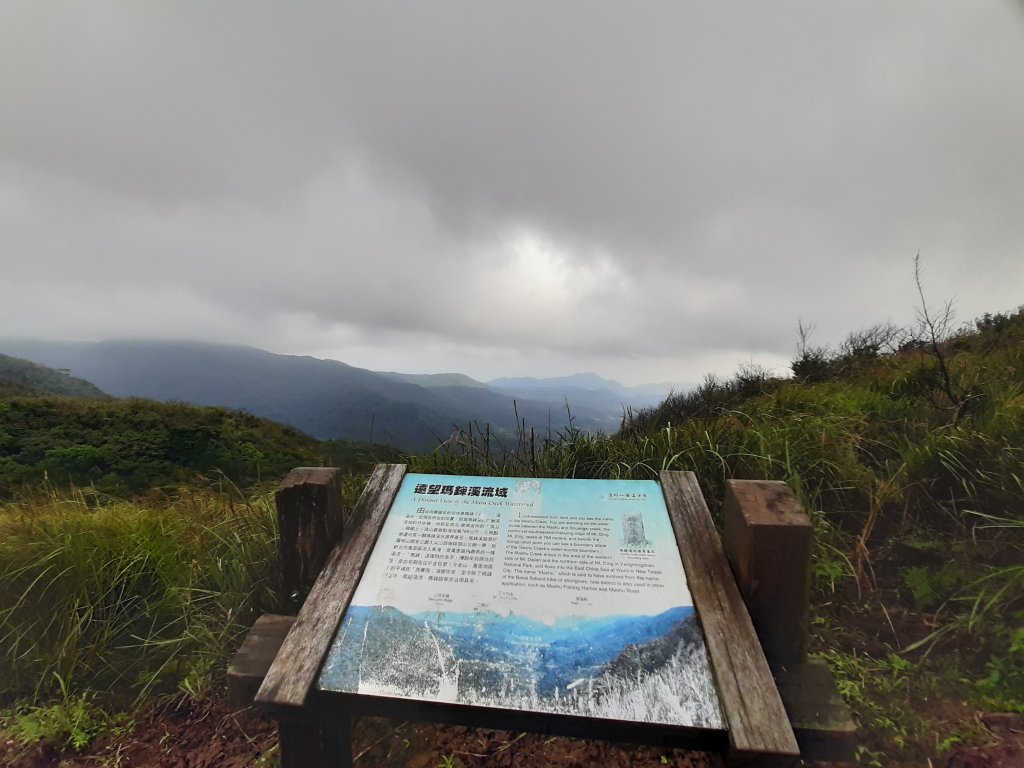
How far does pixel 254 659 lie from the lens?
1.53m

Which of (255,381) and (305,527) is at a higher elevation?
(255,381)

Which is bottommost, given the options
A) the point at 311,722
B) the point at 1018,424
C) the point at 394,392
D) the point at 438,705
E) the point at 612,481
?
the point at 311,722

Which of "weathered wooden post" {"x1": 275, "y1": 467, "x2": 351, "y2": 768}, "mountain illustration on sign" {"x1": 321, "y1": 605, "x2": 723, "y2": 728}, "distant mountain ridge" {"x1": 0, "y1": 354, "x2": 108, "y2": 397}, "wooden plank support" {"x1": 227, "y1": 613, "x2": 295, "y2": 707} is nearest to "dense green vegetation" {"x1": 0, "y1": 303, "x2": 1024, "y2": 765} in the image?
"weathered wooden post" {"x1": 275, "y1": 467, "x2": 351, "y2": 768}

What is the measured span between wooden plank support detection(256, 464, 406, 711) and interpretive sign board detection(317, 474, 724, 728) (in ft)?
Result: 0.13

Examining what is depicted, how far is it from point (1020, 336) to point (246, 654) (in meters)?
8.66

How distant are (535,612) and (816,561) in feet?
6.52

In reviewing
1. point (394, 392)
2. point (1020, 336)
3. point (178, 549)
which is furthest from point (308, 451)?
point (394, 392)

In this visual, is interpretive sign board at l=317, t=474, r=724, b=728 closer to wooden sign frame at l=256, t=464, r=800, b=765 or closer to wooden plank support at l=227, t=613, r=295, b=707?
wooden sign frame at l=256, t=464, r=800, b=765

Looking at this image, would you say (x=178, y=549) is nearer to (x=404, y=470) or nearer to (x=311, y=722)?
(x=404, y=470)

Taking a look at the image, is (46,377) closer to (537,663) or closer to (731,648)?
(537,663)

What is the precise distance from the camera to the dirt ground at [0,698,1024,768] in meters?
1.81

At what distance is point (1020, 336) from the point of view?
5684mm

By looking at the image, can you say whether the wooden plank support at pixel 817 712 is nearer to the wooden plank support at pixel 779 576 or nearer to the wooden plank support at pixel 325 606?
the wooden plank support at pixel 779 576

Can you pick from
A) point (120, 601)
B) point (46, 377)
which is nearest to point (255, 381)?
point (46, 377)
